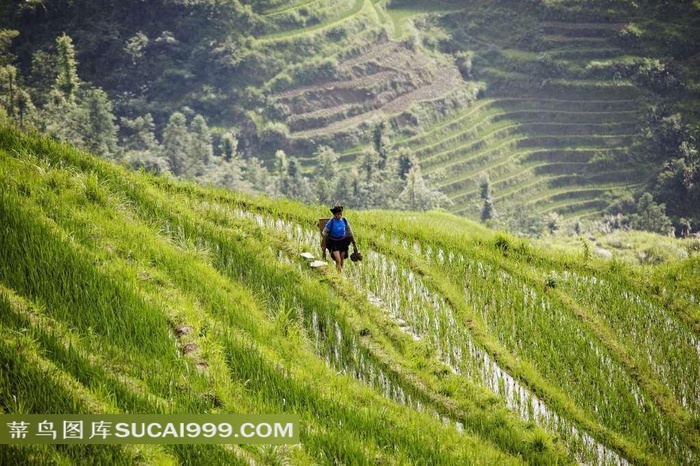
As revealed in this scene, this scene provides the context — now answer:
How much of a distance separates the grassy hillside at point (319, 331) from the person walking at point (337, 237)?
0.34 m

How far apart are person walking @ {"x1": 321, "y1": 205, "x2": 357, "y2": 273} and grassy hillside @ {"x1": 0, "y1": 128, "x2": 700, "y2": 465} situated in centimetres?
34

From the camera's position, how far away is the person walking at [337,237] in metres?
10.4

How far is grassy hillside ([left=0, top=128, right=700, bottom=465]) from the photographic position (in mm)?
6062

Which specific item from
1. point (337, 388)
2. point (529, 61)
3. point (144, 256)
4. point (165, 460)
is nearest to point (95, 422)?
point (165, 460)

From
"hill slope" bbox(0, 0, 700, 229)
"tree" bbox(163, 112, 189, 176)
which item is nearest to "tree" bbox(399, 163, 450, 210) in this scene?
"hill slope" bbox(0, 0, 700, 229)

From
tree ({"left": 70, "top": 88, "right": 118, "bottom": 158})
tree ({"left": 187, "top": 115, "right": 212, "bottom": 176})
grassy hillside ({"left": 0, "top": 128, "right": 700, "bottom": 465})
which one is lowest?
tree ({"left": 187, "top": 115, "right": 212, "bottom": 176})

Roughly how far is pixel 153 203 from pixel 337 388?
5.06 m

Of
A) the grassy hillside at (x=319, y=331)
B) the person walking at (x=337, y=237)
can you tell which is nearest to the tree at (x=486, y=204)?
the grassy hillside at (x=319, y=331)

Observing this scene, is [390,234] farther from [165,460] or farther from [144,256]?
[165,460]

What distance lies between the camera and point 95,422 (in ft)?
17.2

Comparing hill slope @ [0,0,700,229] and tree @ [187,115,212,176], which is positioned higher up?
hill slope @ [0,0,700,229]

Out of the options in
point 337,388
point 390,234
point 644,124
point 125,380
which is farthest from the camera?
point 644,124

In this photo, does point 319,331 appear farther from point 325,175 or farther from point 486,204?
point 486,204

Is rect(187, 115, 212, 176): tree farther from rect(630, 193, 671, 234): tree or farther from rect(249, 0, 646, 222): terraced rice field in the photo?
rect(630, 193, 671, 234): tree
